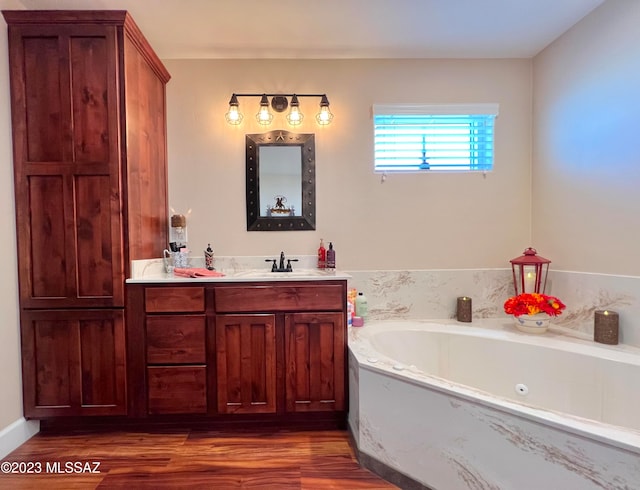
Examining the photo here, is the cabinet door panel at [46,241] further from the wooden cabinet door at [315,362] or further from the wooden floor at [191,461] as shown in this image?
the wooden cabinet door at [315,362]

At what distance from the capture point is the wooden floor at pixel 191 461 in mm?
1515

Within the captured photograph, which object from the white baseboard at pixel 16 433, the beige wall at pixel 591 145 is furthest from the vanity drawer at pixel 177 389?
the beige wall at pixel 591 145

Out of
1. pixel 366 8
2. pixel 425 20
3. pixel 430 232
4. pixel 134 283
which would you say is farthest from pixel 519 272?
pixel 134 283

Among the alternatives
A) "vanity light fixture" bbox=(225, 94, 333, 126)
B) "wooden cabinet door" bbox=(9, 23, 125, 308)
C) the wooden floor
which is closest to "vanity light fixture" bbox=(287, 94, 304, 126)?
"vanity light fixture" bbox=(225, 94, 333, 126)

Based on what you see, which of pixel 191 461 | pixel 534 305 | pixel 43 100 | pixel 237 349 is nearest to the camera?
pixel 191 461

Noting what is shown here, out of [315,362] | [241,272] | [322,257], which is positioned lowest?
[315,362]

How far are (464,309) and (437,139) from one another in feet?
4.15

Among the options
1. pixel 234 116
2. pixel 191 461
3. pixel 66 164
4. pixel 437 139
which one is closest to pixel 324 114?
pixel 234 116

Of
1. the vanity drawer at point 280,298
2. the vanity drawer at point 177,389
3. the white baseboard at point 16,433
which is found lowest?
the white baseboard at point 16,433

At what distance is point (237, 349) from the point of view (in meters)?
1.90

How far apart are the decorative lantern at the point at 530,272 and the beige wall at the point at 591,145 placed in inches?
5.3

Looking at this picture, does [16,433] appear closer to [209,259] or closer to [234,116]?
[209,259]

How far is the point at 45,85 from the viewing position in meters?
1.79

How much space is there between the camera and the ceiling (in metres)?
1.85
